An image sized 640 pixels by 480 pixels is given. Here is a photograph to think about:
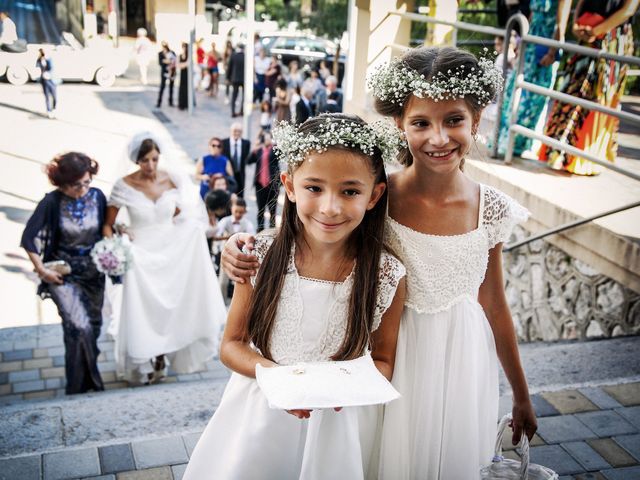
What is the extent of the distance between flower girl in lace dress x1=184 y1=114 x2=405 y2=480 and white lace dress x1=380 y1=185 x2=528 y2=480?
10 cm

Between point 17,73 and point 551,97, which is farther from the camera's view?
point 17,73

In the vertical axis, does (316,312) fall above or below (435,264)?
below

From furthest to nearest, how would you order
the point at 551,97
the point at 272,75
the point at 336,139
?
the point at 272,75, the point at 551,97, the point at 336,139

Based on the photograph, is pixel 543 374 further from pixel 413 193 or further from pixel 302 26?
pixel 302 26

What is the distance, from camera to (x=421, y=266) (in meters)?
2.20

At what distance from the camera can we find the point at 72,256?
4926 millimetres

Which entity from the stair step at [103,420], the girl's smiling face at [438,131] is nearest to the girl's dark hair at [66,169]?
Result: the stair step at [103,420]

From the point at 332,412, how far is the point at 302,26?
28.0 m

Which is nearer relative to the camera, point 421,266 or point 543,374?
point 421,266

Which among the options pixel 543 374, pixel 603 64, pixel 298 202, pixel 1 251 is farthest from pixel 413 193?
pixel 1 251

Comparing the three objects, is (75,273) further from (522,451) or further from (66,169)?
(522,451)

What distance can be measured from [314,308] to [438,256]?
0.46 m

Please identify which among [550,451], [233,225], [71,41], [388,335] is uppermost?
[71,41]

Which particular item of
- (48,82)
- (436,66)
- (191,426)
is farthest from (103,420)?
(48,82)
